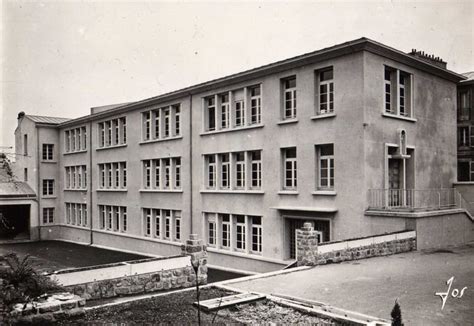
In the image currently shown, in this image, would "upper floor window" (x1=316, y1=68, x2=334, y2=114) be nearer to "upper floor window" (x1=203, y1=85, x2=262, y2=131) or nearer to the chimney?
"upper floor window" (x1=203, y1=85, x2=262, y2=131)

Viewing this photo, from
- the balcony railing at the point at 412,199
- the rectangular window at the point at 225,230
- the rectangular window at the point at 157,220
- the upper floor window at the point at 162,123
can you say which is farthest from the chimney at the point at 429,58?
the rectangular window at the point at 157,220

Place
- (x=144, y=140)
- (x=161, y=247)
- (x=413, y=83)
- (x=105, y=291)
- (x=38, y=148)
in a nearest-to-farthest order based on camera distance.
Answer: (x=105, y=291)
(x=413, y=83)
(x=161, y=247)
(x=144, y=140)
(x=38, y=148)

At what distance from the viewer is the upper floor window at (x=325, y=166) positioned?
720 inches

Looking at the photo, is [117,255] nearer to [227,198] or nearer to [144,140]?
[144,140]

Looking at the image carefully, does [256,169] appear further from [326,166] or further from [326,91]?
[326,91]

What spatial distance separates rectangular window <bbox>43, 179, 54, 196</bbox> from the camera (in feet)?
126

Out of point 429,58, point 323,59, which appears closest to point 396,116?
point 323,59

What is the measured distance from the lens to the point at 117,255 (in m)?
28.4

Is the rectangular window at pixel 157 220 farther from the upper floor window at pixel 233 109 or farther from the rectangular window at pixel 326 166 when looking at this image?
the rectangular window at pixel 326 166

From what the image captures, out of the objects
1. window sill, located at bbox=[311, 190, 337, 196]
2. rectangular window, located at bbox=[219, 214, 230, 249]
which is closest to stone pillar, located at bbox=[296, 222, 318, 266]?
window sill, located at bbox=[311, 190, 337, 196]

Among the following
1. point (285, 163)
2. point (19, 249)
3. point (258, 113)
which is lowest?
point (19, 249)

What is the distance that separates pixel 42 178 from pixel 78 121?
21.6 feet

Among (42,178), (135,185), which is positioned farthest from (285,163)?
(42,178)

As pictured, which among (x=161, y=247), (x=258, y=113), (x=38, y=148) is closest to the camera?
(x=258, y=113)
